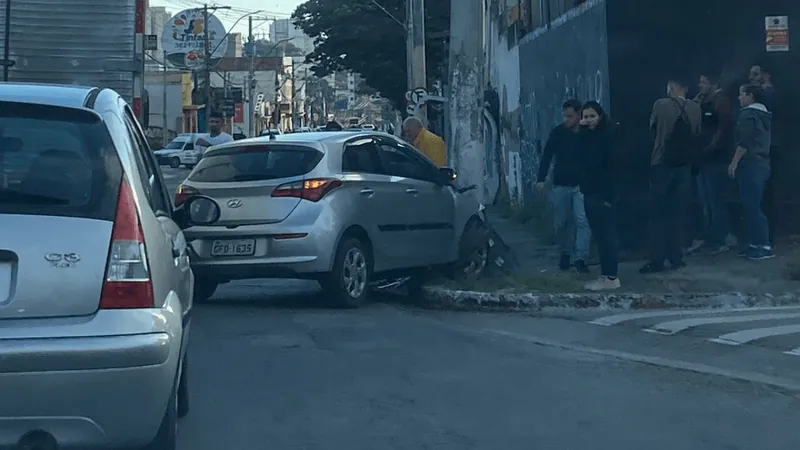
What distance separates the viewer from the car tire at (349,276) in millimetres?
10945

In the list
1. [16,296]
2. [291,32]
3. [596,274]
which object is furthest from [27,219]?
[291,32]

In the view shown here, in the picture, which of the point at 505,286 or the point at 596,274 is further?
the point at 596,274

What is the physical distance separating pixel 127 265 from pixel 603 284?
7223mm

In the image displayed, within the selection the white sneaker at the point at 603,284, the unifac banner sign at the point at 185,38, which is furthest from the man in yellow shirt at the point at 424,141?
the unifac banner sign at the point at 185,38

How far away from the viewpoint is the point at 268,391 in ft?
24.6

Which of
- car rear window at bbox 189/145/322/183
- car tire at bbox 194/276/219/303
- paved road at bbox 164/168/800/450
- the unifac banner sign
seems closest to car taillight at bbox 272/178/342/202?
car rear window at bbox 189/145/322/183

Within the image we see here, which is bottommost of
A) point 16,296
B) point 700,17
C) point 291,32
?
point 16,296

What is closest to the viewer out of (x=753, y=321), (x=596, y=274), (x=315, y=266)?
(x=753, y=321)

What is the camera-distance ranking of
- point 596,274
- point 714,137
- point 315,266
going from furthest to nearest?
1. point 714,137
2. point 596,274
3. point 315,266

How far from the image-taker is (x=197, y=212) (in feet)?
20.9

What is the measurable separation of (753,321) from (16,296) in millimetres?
6733

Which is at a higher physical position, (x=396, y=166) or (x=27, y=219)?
(x=396, y=166)

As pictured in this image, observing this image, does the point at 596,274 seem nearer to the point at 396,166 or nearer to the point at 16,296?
the point at 396,166

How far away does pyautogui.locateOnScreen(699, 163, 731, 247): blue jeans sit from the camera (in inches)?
542
